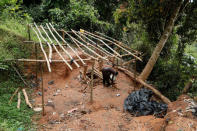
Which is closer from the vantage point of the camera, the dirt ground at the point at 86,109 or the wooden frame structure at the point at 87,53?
the dirt ground at the point at 86,109

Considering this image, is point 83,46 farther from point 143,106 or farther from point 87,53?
point 143,106

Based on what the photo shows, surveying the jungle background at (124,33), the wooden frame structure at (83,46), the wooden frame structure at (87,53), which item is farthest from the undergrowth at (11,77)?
the wooden frame structure at (83,46)

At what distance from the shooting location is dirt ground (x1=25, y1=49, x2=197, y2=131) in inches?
168

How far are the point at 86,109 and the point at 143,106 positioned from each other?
183 cm

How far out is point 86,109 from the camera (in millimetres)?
5328

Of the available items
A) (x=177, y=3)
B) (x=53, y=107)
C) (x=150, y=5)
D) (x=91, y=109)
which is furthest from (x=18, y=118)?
(x=177, y=3)

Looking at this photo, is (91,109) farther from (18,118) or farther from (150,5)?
(150,5)

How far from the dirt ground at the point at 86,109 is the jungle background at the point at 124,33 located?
77 centimetres

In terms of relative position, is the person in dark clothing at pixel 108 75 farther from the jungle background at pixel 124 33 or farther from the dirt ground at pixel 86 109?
the jungle background at pixel 124 33

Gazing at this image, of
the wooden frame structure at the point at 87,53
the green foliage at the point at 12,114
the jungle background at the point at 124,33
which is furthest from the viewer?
the jungle background at the point at 124,33

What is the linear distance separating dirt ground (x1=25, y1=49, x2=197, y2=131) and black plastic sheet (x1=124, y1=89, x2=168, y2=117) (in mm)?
265

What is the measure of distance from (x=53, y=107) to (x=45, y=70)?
246 cm

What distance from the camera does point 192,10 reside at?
659cm

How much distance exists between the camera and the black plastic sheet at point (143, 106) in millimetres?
5036
